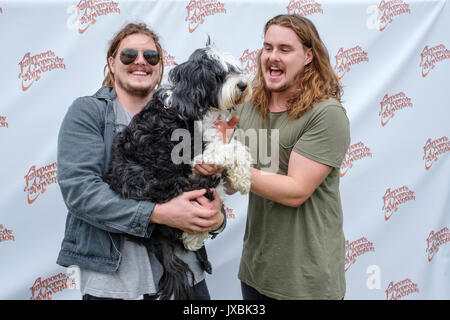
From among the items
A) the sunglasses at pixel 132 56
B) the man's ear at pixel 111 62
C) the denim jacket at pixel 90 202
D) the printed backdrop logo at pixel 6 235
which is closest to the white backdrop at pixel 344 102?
the printed backdrop logo at pixel 6 235

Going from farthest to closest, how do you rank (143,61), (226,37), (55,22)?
(226,37), (55,22), (143,61)

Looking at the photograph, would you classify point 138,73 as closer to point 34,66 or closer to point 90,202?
point 90,202

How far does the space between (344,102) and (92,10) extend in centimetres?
247

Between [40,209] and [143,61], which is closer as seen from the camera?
[143,61]

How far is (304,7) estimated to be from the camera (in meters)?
3.08

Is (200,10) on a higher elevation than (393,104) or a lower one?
higher

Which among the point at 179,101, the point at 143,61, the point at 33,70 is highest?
the point at 33,70

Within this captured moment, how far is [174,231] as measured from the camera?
1759mm

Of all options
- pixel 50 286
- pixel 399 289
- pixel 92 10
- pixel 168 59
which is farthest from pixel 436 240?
pixel 92 10

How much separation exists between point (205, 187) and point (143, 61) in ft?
2.59

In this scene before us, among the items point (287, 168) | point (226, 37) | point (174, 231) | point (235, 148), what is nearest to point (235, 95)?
point (235, 148)

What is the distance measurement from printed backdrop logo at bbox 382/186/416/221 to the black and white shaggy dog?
6.96ft

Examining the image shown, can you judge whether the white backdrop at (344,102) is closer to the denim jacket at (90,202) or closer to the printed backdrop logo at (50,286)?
the printed backdrop logo at (50,286)

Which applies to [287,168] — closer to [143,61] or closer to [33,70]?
[143,61]
